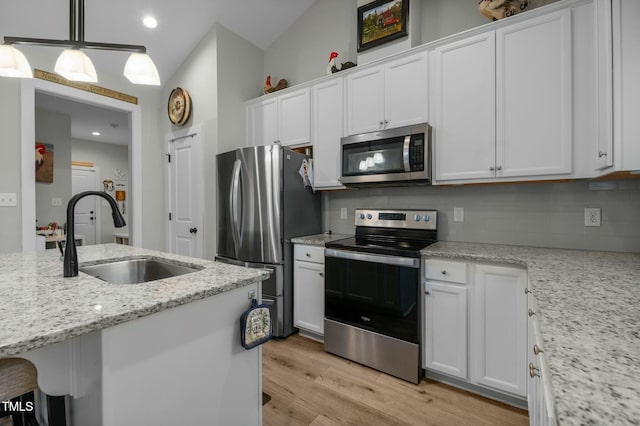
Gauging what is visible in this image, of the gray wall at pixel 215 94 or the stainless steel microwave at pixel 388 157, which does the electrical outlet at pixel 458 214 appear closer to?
the stainless steel microwave at pixel 388 157

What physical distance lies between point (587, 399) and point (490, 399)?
1.76 meters

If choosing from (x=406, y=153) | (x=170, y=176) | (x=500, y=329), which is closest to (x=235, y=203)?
Result: (x=170, y=176)

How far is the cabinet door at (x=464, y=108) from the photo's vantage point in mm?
2025

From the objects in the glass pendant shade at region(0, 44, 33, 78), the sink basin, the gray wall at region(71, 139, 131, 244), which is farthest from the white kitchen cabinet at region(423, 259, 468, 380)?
the gray wall at region(71, 139, 131, 244)

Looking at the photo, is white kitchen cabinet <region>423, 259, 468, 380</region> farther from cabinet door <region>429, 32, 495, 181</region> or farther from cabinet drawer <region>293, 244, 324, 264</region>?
cabinet drawer <region>293, 244, 324, 264</region>

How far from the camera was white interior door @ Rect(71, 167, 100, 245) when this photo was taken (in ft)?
21.1

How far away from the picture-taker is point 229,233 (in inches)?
114

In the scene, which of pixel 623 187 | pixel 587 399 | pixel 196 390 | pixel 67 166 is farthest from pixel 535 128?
pixel 67 166

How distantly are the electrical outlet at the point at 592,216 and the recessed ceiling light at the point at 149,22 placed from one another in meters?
4.01

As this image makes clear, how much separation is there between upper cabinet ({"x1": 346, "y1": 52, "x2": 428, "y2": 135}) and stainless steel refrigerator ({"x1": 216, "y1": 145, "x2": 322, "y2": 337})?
67 cm

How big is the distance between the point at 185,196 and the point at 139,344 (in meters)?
2.89

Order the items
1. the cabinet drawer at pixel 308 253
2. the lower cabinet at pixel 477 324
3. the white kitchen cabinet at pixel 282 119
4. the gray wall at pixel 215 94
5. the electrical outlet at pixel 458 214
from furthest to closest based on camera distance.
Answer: the gray wall at pixel 215 94 < the white kitchen cabinet at pixel 282 119 < the cabinet drawer at pixel 308 253 < the electrical outlet at pixel 458 214 < the lower cabinet at pixel 477 324

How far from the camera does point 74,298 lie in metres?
0.90

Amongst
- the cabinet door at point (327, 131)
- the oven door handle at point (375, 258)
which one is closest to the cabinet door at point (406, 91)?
the cabinet door at point (327, 131)
